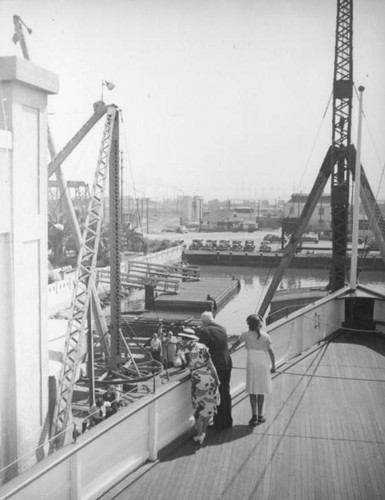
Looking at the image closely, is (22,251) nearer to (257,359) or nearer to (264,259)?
(257,359)

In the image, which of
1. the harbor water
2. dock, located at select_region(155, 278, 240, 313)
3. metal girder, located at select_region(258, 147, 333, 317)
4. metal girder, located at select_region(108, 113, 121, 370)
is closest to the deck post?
metal girder, located at select_region(108, 113, 121, 370)

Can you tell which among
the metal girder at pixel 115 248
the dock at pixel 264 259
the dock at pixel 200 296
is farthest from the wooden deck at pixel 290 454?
the dock at pixel 264 259

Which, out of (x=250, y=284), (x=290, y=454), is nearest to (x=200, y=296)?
(x=250, y=284)

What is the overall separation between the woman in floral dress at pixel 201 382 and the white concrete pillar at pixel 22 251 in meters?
1.91

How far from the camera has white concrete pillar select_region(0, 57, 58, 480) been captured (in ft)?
18.5

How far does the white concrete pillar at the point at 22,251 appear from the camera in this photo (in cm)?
565

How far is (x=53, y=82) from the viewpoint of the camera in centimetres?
611

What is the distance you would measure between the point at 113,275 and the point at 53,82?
1326cm

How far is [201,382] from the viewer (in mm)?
5402

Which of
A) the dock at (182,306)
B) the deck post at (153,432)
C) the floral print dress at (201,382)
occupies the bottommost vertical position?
the dock at (182,306)

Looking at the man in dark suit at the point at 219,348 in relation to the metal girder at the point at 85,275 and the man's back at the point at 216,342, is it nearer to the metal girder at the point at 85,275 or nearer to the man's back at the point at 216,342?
the man's back at the point at 216,342

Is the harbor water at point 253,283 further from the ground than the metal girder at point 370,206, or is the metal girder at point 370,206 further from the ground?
the metal girder at point 370,206

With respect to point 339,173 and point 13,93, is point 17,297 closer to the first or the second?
point 13,93

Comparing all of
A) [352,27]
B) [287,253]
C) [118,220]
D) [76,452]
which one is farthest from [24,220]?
[352,27]
